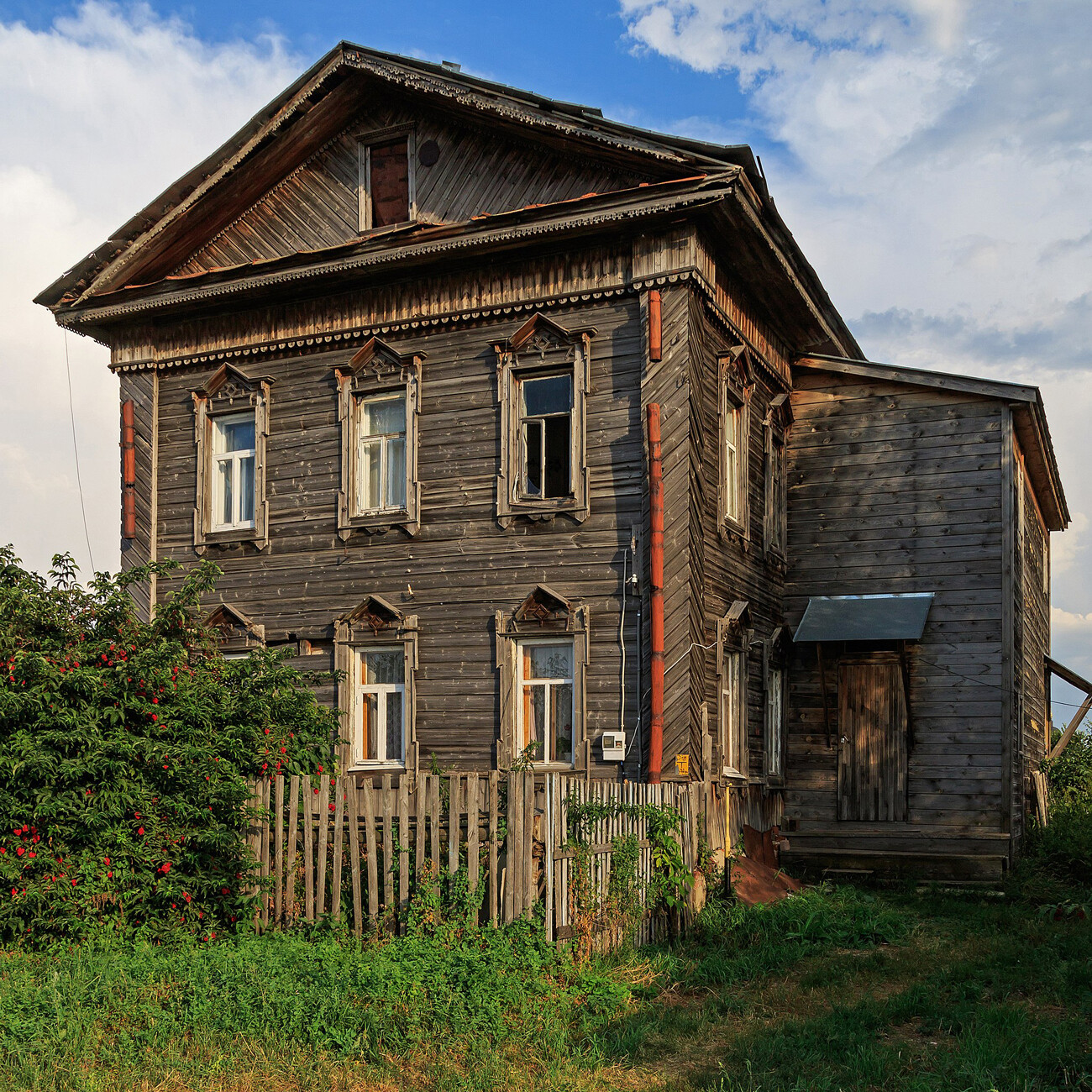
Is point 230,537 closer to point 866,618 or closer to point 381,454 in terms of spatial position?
point 381,454

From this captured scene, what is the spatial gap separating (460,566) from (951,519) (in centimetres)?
747

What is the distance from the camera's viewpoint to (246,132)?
17266mm

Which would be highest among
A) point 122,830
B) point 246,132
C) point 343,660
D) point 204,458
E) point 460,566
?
point 246,132

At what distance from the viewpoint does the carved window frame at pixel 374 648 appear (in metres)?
15.8

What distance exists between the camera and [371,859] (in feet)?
32.8

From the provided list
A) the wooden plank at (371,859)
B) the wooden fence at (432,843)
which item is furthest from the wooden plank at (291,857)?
the wooden plank at (371,859)

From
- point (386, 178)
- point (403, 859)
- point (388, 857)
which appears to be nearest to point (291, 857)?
point (388, 857)

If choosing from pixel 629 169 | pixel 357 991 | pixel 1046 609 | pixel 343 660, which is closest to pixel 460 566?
pixel 343 660

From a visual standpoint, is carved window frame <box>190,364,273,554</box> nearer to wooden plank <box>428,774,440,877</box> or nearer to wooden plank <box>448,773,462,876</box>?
wooden plank <box>428,774,440,877</box>

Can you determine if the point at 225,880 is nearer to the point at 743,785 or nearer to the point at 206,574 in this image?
the point at 206,574

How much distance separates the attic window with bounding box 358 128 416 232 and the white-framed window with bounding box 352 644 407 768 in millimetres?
6039

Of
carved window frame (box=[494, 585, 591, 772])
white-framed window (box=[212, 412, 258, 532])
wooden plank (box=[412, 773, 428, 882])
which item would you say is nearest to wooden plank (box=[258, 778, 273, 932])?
wooden plank (box=[412, 773, 428, 882])

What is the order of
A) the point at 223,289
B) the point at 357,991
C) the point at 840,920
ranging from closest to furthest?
the point at 357,991 → the point at 840,920 → the point at 223,289

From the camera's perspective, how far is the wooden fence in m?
9.62
